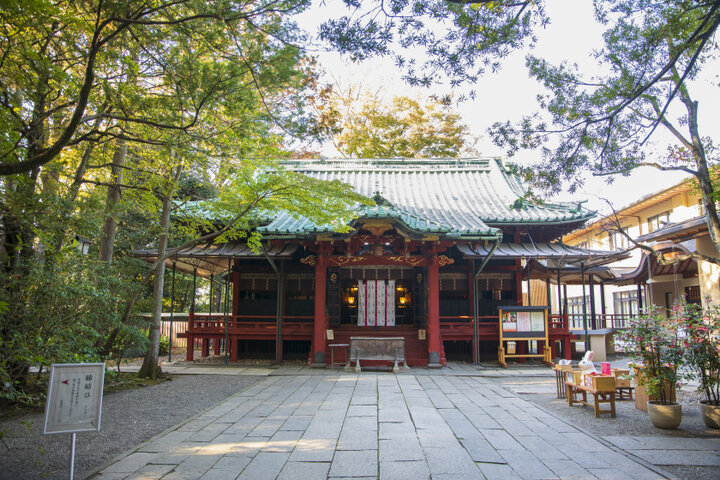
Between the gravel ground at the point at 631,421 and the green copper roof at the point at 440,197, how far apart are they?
534 centimetres

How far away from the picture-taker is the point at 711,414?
6188 millimetres

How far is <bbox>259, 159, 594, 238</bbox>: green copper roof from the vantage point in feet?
41.4

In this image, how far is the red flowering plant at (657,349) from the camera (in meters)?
6.23

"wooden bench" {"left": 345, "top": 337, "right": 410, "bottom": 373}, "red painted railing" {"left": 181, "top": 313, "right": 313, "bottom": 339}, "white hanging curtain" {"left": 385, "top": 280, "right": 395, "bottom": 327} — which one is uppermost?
"white hanging curtain" {"left": 385, "top": 280, "right": 395, "bottom": 327}

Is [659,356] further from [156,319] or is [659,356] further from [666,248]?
[666,248]

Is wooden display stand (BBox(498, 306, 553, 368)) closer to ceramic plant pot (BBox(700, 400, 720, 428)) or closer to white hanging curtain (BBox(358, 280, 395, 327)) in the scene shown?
white hanging curtain (BBox(358, 280, 395, 327))

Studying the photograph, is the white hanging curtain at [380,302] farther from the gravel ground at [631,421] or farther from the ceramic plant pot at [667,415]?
the ceramic plant pot at [667,415]

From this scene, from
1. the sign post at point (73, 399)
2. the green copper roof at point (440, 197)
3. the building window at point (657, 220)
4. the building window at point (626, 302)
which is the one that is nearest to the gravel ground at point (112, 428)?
the sign post at point (73, 399)

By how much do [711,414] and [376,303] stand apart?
8.87 meters

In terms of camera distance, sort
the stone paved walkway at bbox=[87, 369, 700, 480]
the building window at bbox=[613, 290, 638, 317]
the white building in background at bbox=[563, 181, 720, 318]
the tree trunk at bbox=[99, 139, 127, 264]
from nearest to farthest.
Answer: the stone paved walkway at bbox=[87, 369, 700, 480] → the tree trunk at bbox=[99, 139, 127, 264] → the white building in background at bbox=[563, 181, 720, 318] → the building window at bbox=[613, 290, 638, 317]

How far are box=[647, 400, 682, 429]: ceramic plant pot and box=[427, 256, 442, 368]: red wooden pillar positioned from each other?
6581 millimetres

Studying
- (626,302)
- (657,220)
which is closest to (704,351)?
(657,220)

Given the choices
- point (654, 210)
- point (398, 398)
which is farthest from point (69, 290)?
point (654, 210)

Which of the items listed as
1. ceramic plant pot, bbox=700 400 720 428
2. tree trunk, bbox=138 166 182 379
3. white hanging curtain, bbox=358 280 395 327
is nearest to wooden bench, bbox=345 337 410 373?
white hanging curtain, bbox=358 280 395 327
